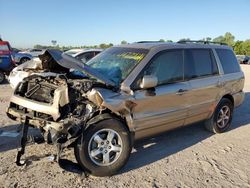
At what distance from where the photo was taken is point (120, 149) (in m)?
4.08

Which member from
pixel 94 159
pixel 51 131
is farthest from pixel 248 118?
pixel 51 131

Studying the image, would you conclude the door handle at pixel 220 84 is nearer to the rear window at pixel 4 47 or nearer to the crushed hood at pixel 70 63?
the crushed hood at pixel 70 63

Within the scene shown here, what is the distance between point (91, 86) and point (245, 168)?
263 cm

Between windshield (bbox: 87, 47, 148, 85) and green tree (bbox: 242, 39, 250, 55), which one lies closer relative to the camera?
windshield (bbox: 87, 47, 148, 85)

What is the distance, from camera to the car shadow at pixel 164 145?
4.53m

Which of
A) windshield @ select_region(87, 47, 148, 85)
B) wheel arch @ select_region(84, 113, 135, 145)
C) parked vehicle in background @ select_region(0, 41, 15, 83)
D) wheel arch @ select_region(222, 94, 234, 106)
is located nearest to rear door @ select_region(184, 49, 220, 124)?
wheel arch @ select_region(222, 94, 234, 106)

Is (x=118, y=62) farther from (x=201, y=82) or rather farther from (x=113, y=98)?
(x=201, y=82)

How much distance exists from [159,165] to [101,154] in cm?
96

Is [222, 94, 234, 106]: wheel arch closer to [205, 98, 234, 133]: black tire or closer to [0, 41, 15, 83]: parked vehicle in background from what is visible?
[205, 98, 234, 133]: black tire

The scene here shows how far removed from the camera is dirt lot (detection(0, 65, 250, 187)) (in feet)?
12.6

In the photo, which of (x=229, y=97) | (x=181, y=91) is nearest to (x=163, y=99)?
(x=181, y=91)

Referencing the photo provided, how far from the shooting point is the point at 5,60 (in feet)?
44.0

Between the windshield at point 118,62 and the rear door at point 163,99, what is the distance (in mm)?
266

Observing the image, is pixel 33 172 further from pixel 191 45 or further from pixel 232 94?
pixel 232 94
